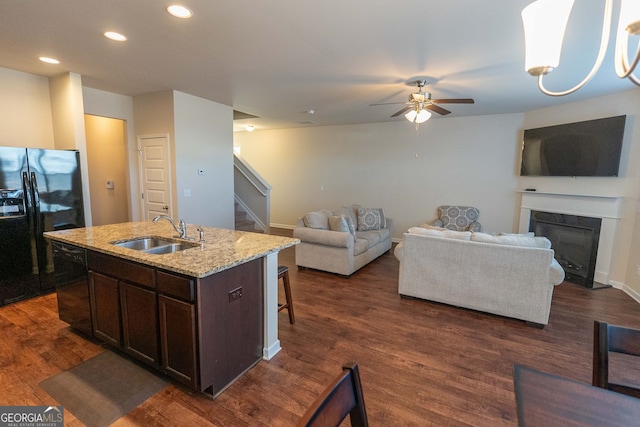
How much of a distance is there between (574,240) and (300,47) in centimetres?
480

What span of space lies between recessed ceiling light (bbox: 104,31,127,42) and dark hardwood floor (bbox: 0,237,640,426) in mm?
2615

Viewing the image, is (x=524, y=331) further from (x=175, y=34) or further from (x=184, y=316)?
(x=175, y=34)

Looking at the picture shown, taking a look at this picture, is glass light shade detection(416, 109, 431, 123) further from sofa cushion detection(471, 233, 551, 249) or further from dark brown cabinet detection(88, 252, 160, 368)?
dark brown cabinet detection(88, 252, 160, 368)

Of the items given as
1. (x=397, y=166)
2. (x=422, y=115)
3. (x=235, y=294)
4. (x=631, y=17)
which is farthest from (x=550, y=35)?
(x=397, y=166)

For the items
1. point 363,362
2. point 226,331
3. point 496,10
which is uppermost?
→ point 496,10

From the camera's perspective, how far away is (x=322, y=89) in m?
4.16

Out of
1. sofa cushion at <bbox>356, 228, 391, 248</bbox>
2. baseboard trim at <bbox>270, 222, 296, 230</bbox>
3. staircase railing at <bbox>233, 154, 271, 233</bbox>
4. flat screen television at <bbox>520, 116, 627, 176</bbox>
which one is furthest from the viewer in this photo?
baseboard trim at <bbox>270, 222, 296, 230</bbox>

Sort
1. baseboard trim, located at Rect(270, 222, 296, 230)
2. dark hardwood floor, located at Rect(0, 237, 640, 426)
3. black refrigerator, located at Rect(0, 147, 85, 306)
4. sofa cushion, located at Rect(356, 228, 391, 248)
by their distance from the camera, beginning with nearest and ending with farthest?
1. dark hardwood floor, located at Rect(0, 237, 640, 426)
2. black refrigerator, located at Rect(0, 147, 85, 306)
3. sofa cushion, located at Rect(356, 228, 391, 248)
4. baseboard trim, located at Rect(270, 222, 296, 230)

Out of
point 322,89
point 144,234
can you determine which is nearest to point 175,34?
point 144,234

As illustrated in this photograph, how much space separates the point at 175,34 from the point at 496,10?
249cm

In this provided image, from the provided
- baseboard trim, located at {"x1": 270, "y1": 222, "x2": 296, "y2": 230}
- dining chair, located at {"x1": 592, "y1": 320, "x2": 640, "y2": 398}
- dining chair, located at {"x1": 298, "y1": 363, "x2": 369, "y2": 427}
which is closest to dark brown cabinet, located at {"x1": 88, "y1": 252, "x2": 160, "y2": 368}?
dining chair, located at {"x1": 298, "y1": 363, "x2": 369, "y2": 427}

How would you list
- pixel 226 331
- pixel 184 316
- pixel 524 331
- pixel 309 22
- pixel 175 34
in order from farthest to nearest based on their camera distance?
1. pixel 524 331
2. pixel 175 34
3. pixel 309 22
4. pixel 226 331
5. pixel 184 316

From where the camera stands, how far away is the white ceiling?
7.26 feet

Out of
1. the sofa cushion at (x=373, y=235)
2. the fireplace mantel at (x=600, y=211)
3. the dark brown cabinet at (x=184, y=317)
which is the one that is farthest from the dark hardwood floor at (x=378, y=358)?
the sofa cushion at (x=373, y=235)
